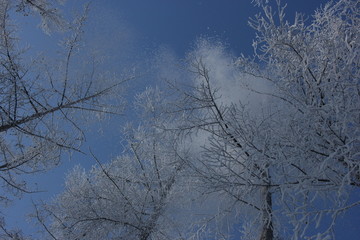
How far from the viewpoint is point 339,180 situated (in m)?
2.98

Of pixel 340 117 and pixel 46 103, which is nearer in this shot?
pixel 340 117

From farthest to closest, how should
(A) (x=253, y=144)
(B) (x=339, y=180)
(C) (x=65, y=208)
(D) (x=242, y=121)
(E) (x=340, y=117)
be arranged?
(C) (x=65, y=208), (D) (x=242, y=121), (A) (x=253, y=144), (B) (x=339, y=180), (E) (x=340, y=117)

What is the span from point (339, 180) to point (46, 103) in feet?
13.0

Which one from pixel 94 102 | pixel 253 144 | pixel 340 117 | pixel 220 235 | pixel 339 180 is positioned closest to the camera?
pixel 340 117

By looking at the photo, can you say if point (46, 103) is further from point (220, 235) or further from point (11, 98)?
point (220, 235)

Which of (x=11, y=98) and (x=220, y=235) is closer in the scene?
(x=11, y=98)

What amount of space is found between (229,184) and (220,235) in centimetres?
130

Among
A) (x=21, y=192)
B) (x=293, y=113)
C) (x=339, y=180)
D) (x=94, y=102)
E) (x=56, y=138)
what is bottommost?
(x=339, y=180)

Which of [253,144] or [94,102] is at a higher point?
[94,102]

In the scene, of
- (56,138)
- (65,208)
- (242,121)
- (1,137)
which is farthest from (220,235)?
(65,208)

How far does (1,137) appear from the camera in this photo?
525cm

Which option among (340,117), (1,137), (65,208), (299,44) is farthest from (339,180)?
(65,208)

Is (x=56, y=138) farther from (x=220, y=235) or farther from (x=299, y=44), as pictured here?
(x=299, y=44)

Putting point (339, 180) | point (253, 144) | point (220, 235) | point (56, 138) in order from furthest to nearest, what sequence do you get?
point (56, 138) < point (220, 235) < point (253, 144) < point (339, 180)
